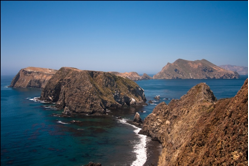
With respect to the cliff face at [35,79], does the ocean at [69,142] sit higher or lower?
lower

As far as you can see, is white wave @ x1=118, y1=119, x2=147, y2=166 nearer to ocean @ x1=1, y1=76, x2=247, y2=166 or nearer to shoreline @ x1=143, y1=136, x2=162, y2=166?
ocean @ x1=1, y1=76, x2=247, y2=166

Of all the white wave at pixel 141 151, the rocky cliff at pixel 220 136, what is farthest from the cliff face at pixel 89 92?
the rocky cliff at pixel 220 136

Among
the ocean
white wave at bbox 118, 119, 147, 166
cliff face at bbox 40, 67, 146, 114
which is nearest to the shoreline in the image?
the ocean

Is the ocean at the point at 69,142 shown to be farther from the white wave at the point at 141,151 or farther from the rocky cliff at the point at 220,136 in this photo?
the rocky cliff at the point at 220,136

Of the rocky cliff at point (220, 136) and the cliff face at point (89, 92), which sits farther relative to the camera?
the cliff face at point (89, 92)

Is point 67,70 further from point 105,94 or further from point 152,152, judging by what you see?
point 152,152

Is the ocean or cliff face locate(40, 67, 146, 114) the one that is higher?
cliff face locate(40, 67, 146, 114)

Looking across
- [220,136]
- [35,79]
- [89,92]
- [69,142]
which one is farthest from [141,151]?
[35,79]

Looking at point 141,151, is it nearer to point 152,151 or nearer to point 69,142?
point 152,151
